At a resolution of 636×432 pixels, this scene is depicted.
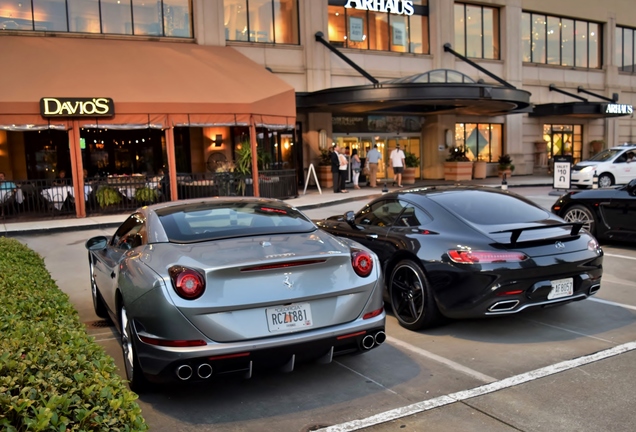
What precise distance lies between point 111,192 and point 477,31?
2167cm

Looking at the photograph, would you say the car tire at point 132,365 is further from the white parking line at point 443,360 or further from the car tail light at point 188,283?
the white parking line at point 443,360

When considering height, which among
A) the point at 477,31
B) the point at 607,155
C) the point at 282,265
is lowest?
the point at 282,265

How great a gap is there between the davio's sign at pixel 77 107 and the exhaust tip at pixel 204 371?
14.7m

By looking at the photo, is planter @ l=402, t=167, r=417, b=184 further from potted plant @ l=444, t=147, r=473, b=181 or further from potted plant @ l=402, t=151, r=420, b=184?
potted plant @ l=444, t=147, r=473, b=181

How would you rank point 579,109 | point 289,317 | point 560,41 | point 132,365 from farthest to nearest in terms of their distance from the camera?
point 560,41 < point 579,109 < point 132,365 < point 289,317

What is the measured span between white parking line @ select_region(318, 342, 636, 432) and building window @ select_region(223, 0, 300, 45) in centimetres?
2190

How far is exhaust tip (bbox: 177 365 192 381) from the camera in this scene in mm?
3908

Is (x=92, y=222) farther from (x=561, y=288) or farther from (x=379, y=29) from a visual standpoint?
(x=379, y=29)

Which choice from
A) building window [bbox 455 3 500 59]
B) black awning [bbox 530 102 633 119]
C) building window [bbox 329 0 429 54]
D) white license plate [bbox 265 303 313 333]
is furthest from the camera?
black awning [bbox 530 102 633 119]

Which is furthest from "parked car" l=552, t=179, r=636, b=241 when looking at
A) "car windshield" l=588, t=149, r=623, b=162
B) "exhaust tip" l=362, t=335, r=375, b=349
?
"car windshield" l=588, t=149, r=623, b=162

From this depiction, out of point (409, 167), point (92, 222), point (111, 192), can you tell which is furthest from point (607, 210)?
point (409, 167)

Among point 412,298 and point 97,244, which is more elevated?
point 97,244

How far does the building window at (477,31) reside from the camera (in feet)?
99.6

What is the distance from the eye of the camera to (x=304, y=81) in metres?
25.8
